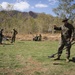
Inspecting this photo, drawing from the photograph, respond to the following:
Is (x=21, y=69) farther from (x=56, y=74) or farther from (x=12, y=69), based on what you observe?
(x=56, y=74)

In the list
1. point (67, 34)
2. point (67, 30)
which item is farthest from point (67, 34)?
point (67, 30)

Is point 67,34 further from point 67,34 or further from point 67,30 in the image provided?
point 67,30

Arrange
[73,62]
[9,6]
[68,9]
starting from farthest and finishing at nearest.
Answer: [9,6] → [68,9] → [73,62]

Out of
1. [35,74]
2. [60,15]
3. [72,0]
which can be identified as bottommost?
[35,74]

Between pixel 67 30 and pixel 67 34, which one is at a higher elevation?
pixel 67 30

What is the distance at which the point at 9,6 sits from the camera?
57.3 meters

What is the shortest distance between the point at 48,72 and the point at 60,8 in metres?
41.3

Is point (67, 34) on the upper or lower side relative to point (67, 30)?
lower

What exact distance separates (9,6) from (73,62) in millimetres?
47728

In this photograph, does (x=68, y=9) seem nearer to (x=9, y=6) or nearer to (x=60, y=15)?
(x=60, y=15)

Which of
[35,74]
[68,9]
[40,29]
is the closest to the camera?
[35,74]

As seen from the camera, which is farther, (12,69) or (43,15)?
(43,15)

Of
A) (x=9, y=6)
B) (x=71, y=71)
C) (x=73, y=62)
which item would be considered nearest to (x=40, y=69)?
(x=71, y=71)

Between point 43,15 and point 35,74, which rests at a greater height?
point 43,15
